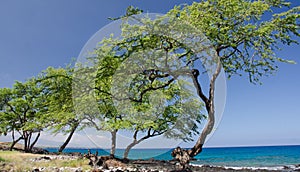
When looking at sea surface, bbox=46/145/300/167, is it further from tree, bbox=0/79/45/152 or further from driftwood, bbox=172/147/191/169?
tree, bbox=0/79/45/152

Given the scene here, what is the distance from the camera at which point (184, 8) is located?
1098 centimetres

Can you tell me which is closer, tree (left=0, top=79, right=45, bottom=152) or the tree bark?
the tree bark

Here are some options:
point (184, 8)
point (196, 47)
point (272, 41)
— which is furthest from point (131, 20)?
point (272, 41)

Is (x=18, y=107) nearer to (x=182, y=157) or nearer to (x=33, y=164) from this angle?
(x=33, y=164)

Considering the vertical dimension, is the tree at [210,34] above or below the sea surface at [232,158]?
above

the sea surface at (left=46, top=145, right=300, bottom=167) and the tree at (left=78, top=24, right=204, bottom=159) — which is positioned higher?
the tree at (left=78, top=24, right=204, bottom=159)

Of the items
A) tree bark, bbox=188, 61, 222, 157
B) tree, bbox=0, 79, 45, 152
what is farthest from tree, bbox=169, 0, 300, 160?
tree, bbox=0, 79, 45, 152

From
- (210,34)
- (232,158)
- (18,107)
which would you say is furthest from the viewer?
(232,158)

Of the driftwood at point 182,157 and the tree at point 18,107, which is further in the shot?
the tree at point 18,107

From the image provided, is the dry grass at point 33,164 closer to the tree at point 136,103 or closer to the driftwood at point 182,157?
the tree at point 136,103

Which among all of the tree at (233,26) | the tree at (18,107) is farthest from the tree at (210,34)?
the tree at (18,107)

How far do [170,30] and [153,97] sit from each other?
2.52 metres

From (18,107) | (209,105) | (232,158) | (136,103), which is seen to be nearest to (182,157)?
(209,105)

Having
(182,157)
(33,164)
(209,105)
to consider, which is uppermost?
(209,105)
